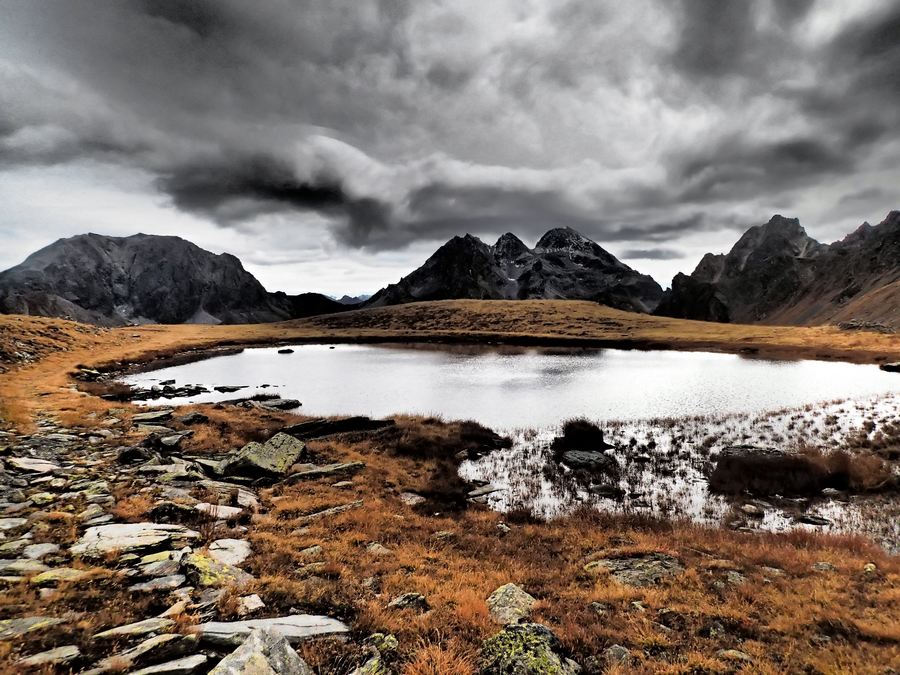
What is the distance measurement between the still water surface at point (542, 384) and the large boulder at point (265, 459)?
1526cm

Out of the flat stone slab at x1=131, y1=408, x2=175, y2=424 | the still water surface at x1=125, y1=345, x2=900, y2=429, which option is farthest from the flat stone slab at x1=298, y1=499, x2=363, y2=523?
the flat stone slab at x1=131, y1=408, x2=175, y2=424

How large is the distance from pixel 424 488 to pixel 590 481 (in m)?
9.32

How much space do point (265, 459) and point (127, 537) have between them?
11236mm

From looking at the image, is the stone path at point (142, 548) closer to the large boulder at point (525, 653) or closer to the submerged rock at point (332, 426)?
the large boulder at point (525, 653)

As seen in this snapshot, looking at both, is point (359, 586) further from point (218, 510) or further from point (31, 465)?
point (31, 465)

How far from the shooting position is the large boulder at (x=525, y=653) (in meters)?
7.47

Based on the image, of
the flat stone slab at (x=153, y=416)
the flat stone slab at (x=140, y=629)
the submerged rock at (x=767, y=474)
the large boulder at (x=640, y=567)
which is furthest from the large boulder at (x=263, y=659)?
the flat stone slab at (x=153, y=416)

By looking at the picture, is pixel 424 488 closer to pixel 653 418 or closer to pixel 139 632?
pixel 139 632

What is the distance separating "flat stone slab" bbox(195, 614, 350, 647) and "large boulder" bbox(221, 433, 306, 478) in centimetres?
1446

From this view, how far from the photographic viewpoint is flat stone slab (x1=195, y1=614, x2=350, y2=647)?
738cm

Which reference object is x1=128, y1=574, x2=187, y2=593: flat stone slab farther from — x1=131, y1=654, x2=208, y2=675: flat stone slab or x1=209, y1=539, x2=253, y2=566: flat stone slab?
x1=131, y1=654, x2=208, y2=675: flat stone slab

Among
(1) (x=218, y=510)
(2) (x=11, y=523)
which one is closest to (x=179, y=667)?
(2) (x=11, y=523)

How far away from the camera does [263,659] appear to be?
6.41m

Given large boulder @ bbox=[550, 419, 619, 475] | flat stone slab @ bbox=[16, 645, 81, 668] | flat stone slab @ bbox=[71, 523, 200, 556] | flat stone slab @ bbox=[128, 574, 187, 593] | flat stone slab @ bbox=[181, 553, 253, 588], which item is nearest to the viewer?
flat stone slab @ bbox=[16, 645, 81, 668]
